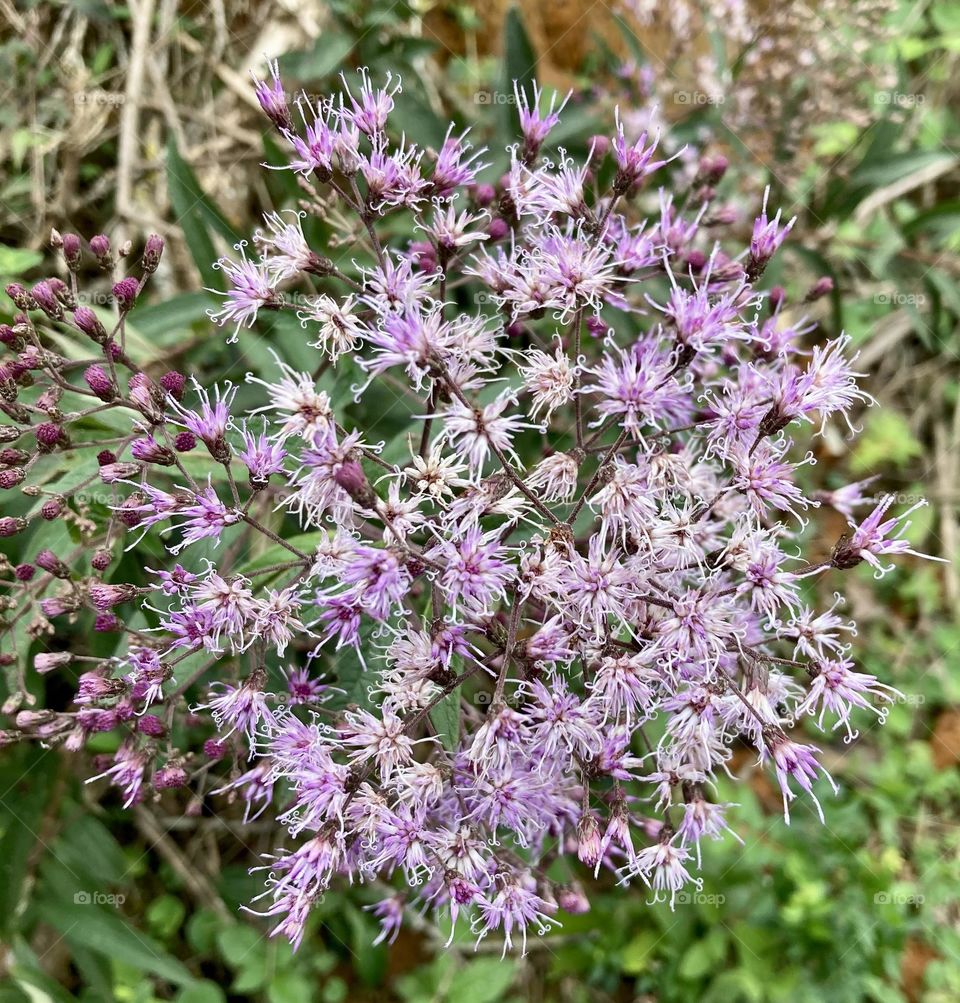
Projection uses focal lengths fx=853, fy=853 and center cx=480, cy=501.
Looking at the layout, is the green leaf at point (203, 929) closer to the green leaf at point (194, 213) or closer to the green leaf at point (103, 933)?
the green leaf at point (103, 933)

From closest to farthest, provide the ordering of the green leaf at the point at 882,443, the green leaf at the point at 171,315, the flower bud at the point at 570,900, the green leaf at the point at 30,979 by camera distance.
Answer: the flower bud at the point at 570,900 < the green leaf at the point at 30,979 < the green leaf at the point at 171,315 < the green leaf at the point at 882,443

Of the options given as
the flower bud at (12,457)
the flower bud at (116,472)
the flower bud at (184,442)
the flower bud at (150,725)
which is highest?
the flower bud at (12,457)

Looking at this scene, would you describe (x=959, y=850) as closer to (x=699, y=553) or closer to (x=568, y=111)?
(x=699, y=553)

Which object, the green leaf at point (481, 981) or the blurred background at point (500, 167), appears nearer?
the blurred background at point (500, 167)

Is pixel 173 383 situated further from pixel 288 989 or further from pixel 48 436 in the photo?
pixel 288 989

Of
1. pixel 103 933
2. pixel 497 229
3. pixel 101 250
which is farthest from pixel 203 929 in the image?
pixel 497 229

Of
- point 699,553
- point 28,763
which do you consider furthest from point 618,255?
point 28,763

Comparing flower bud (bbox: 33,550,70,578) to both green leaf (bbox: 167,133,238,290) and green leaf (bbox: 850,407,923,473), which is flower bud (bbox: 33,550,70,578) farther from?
green leaf (bbox: 850,407,923,473)

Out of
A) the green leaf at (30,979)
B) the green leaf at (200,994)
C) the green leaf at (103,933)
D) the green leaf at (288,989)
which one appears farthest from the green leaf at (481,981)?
the green leaf at (30,979)

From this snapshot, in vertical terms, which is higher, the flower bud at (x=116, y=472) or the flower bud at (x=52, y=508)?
the flower bud at (x=116, y=472)
